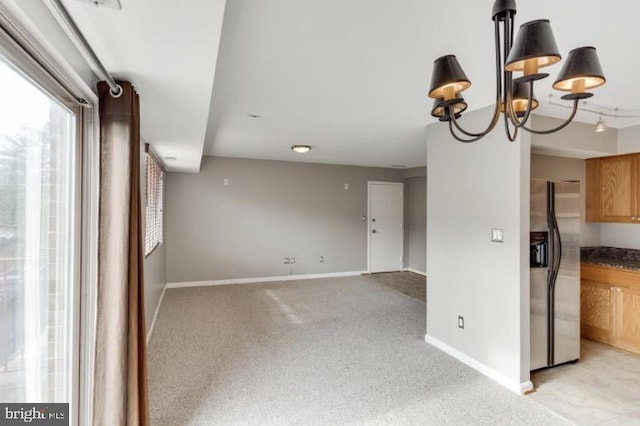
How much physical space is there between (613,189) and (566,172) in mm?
609

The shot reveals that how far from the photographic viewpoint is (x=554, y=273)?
114 inches

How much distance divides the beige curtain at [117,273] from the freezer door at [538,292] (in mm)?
2958

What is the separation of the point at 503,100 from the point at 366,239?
19.3 feet

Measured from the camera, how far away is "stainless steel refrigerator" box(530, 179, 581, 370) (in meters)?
2.81

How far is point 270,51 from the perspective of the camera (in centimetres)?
194

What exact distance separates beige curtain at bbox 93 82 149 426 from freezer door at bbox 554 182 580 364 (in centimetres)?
328

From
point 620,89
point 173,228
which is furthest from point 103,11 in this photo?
point 173,228

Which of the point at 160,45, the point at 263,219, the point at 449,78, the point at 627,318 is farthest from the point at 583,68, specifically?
the point at 263,219

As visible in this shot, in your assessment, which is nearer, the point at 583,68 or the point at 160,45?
the point at 583,68

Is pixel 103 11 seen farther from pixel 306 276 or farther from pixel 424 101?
pixel 306 276

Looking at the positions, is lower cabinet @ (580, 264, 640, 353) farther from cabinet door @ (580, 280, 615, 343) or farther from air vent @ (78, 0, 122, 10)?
air vent @ (78, 0, 122, 10)

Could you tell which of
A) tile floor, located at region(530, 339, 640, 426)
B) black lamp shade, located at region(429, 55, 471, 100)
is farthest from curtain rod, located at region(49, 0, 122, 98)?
tile floor, located at region(530, 339, 640, 426)

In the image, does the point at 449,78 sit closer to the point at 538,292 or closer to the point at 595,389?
the point at 538,292

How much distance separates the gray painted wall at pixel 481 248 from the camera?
102 inches
